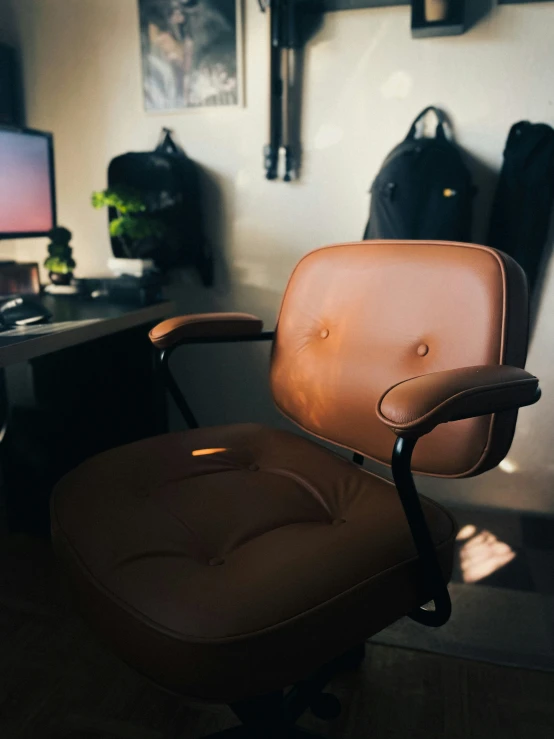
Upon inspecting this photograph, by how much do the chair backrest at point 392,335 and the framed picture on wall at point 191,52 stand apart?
0.95m

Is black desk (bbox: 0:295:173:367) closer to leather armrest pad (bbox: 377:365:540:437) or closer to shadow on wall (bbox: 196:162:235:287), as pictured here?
shadow on wall (bbox: 196:162:235:287)

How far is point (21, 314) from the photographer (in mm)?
1318

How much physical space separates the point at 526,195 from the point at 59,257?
4.43 feet

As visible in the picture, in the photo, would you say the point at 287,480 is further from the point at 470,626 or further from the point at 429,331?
the point at 470,626

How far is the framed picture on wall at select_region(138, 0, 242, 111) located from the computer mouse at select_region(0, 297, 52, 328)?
941mm

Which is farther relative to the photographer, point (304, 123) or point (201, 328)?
point (304, 123)

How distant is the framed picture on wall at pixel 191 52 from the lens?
1.84 m

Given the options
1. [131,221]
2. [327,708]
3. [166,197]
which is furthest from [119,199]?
[327,708]

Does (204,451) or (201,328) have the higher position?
(201,328)

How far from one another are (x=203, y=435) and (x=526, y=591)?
1.01 meters

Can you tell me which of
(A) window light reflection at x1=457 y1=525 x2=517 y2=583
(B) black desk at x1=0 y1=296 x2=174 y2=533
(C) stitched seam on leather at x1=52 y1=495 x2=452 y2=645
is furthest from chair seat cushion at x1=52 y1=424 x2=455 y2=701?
(A) window light reflection at x1=457 y1=525 x2=517 y2=583

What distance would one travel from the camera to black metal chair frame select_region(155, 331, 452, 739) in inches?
30.5

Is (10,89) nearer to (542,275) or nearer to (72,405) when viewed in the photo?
(72,405)

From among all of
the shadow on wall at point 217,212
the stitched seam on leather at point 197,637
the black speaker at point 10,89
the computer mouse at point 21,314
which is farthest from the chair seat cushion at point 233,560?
the black speaker at point 10,89
